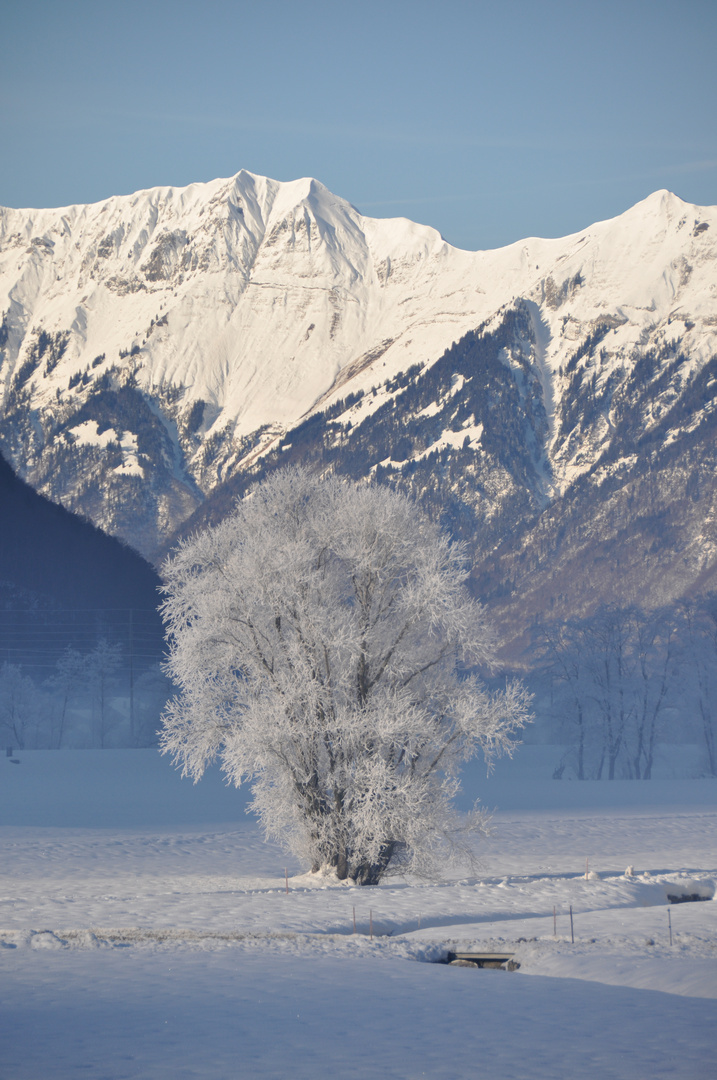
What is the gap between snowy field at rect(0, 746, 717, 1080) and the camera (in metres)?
14.4

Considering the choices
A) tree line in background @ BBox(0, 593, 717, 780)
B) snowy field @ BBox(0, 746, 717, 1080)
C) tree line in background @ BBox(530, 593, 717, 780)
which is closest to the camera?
snowy field @ BBox(0, 746, 717, 1080)

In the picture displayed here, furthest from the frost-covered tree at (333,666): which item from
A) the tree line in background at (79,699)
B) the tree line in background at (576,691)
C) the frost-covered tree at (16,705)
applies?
the frost-covered tree at (16,705)

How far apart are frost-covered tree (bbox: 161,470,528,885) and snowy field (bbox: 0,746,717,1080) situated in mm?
2259

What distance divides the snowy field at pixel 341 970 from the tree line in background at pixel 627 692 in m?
62.0

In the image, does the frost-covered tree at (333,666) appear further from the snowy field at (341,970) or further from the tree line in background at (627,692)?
the tree line in background at (627,692)

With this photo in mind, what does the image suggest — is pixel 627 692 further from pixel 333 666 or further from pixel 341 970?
pixel 341 970

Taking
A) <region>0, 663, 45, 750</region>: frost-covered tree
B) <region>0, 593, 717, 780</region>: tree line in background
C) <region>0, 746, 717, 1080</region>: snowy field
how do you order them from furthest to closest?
<region>0, 663, 45, 750</region>: frost-covered tree
<region>0, 593, 717, 780</region>: tree line in background
<region>0, 746, 717, 1080</region>: snowy field

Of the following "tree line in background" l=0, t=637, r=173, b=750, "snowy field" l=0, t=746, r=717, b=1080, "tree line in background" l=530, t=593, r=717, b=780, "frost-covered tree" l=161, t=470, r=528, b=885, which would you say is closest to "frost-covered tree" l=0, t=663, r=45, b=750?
"tree line in background" l=0, t=637, r=173, b=750

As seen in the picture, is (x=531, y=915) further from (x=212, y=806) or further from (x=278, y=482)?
(x=212, y=806)

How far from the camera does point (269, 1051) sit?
1468cm

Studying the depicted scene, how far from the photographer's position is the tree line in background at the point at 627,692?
10438 cm

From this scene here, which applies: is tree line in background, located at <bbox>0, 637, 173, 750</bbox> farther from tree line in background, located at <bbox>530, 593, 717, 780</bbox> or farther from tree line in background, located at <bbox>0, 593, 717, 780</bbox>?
tree line in background, located at <bbox>530, 593, 717, 780</bbox>

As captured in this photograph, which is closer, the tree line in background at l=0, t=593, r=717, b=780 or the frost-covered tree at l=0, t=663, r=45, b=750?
the tree line in background at l=0, t=593, r=717, b=780

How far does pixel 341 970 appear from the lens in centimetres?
2014
